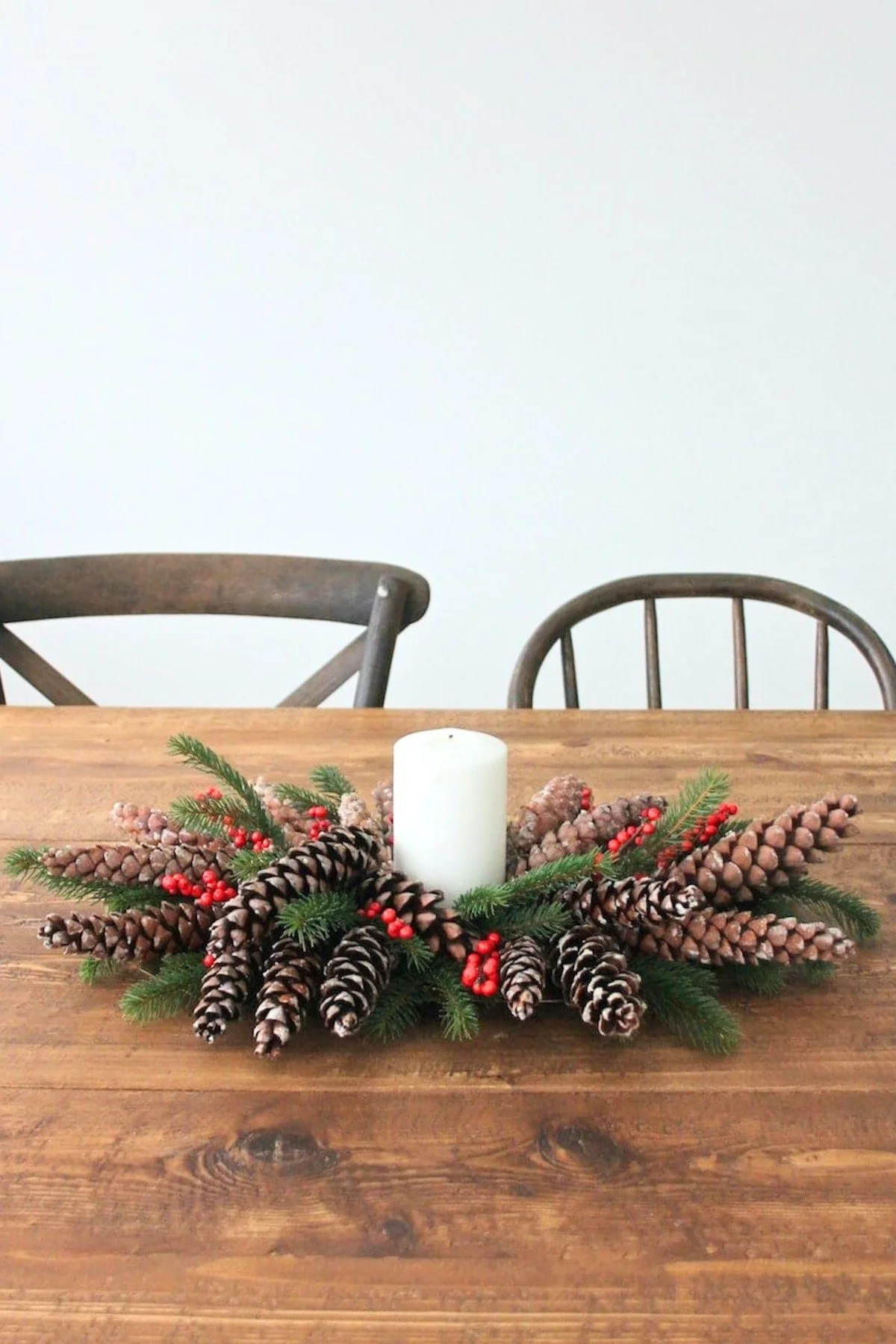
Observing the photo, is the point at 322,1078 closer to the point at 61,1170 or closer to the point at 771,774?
the point at 61,1170

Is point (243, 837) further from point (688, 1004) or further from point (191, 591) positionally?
point (191, 591)

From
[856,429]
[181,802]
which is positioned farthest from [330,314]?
[181,802]

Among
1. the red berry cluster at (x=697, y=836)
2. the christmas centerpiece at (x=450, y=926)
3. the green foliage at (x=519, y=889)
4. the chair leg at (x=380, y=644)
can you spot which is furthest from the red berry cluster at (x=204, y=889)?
the chair leg at (x=380, y=644)

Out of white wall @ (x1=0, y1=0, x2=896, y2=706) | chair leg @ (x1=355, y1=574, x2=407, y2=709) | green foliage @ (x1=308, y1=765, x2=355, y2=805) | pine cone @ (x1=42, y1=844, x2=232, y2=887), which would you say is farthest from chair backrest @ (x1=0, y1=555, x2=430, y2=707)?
white wall @ (x1=0, y1=0, x2=896, y2=706)

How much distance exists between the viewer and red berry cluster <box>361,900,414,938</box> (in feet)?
1.88

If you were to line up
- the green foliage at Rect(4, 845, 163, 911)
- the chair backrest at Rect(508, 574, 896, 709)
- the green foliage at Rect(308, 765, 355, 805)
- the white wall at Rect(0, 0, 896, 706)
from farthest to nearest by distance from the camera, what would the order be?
the white wall at Rect(0, 0, 896, 706) < the chair backrest at Rect(508, 574, 896, 709) < the green foliage at Rect(308, 765, 355, 805) < the green foliage at Rect(4, 845, 163, 911)

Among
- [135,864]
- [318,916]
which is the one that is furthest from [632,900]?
[135,864]

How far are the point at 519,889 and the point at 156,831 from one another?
0.73ft

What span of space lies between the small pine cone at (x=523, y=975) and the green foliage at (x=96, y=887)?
19cm

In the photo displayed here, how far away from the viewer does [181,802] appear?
682 millimetres

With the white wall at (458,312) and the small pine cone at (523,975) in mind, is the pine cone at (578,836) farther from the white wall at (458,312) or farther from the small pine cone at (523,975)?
the white wall at (458,312)

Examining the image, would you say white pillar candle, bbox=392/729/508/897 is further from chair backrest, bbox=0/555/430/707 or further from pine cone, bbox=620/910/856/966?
chair backrest, bbox=0/555/430/707

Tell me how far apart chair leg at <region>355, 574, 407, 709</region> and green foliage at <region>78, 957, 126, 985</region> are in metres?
0.71

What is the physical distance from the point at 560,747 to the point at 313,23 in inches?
75.8
